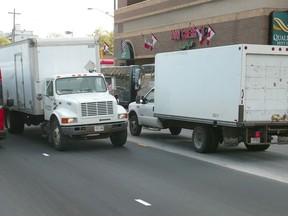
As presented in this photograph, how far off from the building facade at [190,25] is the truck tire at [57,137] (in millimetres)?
17565

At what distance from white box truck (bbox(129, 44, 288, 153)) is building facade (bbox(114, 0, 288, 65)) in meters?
15.6

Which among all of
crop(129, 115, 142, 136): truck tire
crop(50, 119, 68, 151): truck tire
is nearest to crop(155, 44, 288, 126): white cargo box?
crop(50, 119, 68, 151): truck tire

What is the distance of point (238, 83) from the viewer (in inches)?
419

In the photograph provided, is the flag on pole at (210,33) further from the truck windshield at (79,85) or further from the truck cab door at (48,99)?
the truck cab door at (48,99)

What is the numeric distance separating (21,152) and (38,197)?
5112mm

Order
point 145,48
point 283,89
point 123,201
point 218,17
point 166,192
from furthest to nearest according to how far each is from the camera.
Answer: point 145,48
point 218,17
point 283,89
point 166,192
point 123,201

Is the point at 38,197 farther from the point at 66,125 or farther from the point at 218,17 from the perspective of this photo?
the point at 218,17

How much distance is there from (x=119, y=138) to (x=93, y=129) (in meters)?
1.18

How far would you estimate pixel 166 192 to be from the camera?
7.62 m

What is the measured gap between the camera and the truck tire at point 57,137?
40.0ft

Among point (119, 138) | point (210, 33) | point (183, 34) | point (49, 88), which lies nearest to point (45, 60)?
point (49, 88)

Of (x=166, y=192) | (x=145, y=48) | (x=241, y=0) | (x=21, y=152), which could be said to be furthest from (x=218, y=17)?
(x=166, y=192)

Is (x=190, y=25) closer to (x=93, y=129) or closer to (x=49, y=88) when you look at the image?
(x=49, y=88)

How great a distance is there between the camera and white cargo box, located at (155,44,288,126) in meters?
10.7
